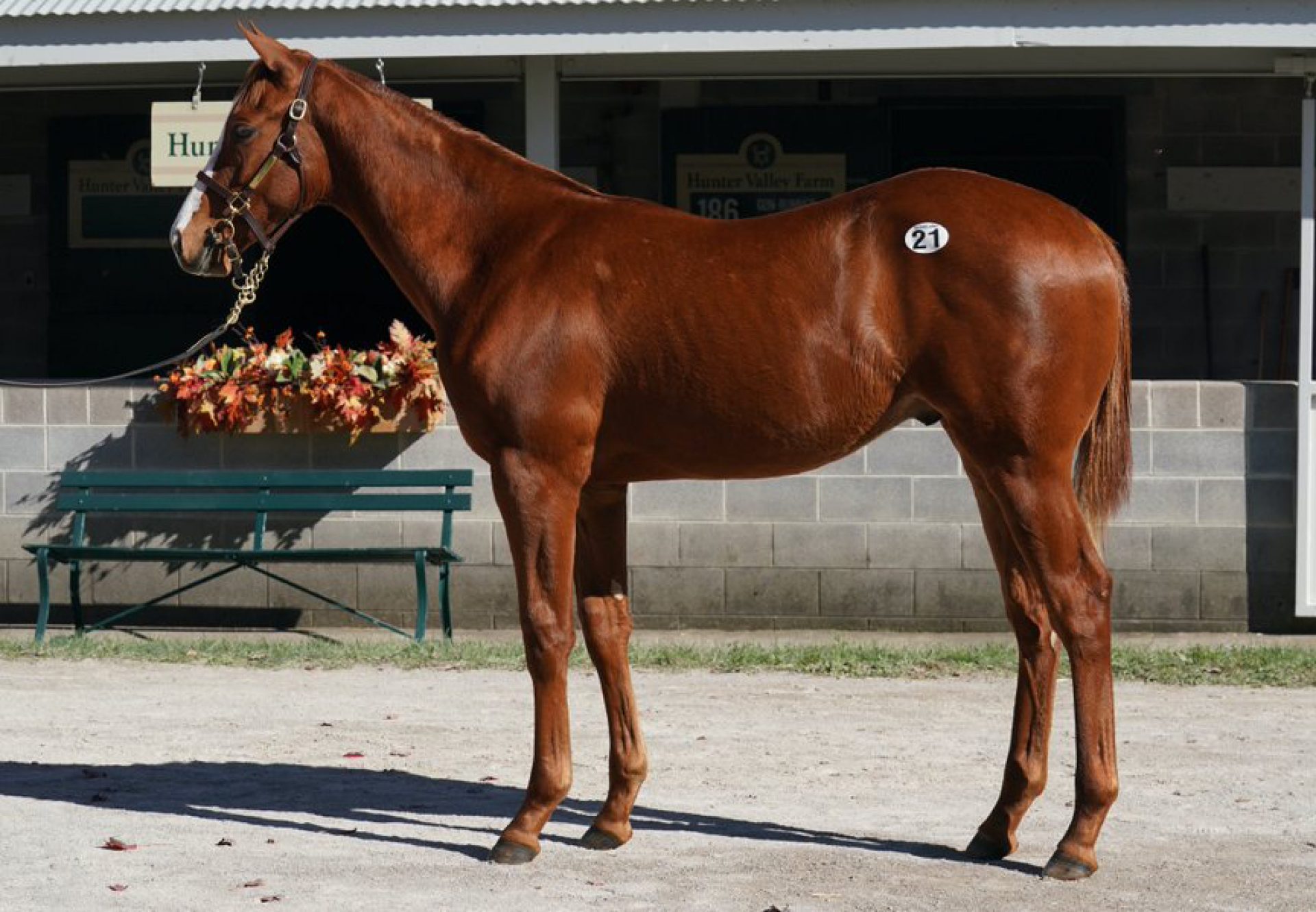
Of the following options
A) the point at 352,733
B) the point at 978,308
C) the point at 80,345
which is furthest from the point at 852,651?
the point at 80,345

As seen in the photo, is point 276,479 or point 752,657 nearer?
point 752,657

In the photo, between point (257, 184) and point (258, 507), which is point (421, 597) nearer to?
point (258, 507)

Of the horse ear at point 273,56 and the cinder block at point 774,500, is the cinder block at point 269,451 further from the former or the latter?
the horse ear at point 273,56

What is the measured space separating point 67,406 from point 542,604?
6.69m

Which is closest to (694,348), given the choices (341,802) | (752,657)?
(341,802)

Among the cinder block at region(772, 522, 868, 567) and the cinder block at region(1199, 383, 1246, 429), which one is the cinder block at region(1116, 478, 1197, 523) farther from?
the cinder block at region(772, 522, 868, 567)

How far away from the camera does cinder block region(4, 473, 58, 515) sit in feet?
39.4

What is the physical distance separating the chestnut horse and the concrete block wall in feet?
16.1

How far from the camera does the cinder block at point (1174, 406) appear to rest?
1120cm

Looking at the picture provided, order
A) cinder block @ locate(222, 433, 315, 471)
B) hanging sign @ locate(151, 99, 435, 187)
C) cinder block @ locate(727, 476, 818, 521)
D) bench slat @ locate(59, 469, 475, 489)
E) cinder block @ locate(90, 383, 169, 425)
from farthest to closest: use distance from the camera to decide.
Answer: cinder block @ locate(90, 383, 169, 425), cinder block @ locate(222, 433, 315, 471), hanging sign @ locate(151, 99, 435, 187), bench slat @ locate(59, 469, 475, 489), cinder block @ locate(727, 476, 818, 521)

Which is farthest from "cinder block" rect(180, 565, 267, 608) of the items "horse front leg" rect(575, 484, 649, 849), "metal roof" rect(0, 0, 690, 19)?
"horse front leg" rect(575, 484, 649, 849)

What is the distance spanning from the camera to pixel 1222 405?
11203 millimetres

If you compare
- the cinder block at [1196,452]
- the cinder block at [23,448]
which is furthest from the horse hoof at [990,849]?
the cinder block at [23,448]

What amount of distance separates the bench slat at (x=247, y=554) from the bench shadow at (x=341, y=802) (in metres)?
3.28
